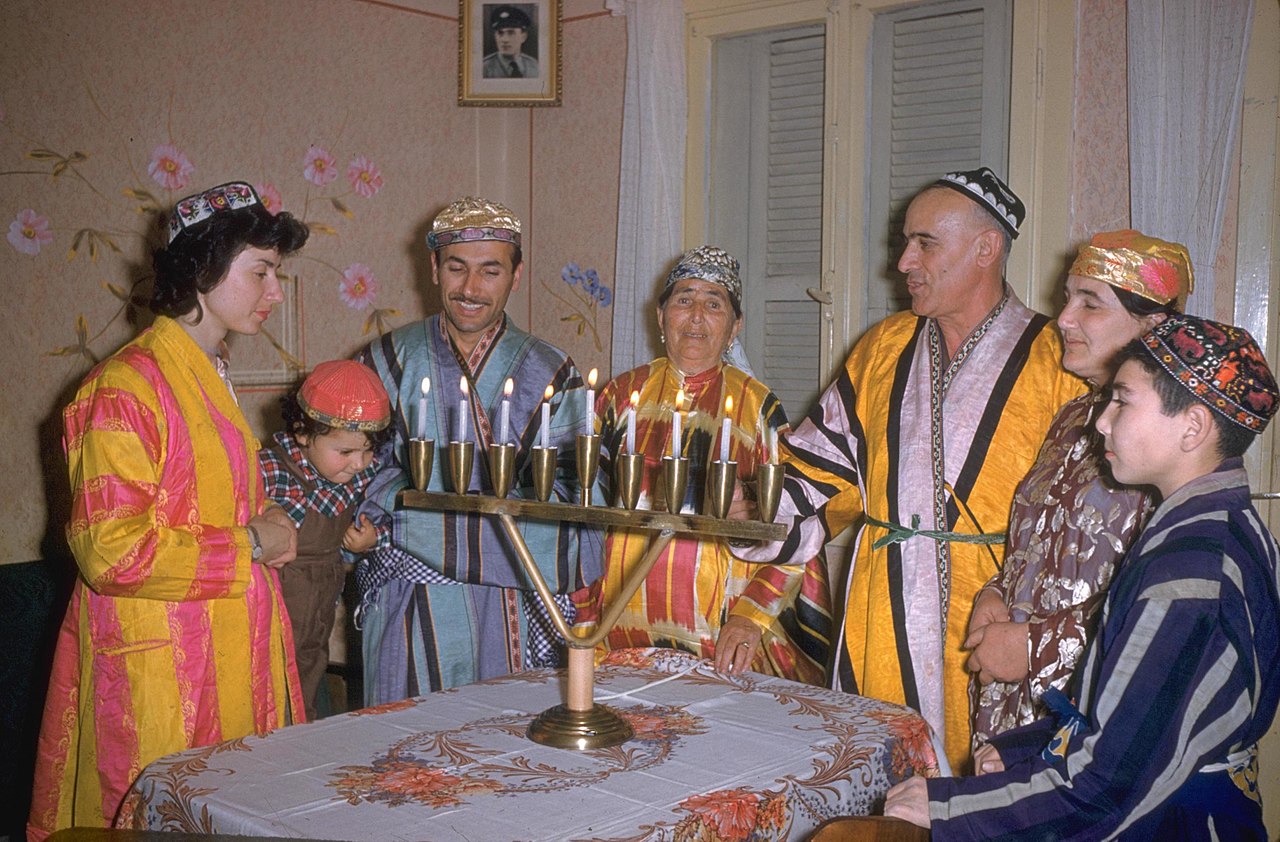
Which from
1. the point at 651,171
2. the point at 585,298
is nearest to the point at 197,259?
the point at 651,171

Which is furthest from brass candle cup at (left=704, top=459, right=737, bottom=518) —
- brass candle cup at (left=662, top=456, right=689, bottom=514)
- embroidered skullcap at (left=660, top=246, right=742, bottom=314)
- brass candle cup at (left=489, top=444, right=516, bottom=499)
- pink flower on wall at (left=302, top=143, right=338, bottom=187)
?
pink flower on wall at (left=302, top=143, right=338, bottom=187)

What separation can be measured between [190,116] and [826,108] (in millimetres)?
1975

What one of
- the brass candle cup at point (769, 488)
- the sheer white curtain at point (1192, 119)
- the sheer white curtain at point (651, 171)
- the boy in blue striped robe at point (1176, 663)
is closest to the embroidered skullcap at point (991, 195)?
the sheer white curtain at point (1192, 119)

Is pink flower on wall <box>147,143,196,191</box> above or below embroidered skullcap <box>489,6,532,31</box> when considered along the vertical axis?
below

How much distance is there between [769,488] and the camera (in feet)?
5.46

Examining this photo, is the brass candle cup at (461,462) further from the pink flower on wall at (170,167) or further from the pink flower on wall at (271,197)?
the pink flower on wall at (271,197)

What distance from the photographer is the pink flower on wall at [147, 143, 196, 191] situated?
336 centimetres

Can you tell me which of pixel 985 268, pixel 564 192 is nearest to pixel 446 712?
pixel 985 268

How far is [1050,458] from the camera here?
7.07ft

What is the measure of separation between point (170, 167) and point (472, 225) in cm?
123

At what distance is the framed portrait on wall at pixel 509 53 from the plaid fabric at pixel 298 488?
2.11 m

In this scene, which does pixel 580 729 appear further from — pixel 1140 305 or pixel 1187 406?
pixel 1140 305

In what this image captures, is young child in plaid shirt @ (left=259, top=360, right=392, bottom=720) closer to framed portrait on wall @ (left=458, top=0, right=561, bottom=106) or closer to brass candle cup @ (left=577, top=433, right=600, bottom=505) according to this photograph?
brass candle cup @ (left=577, top=433, right=600, bottom=505)

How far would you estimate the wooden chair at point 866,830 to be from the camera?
1248 millimetres
